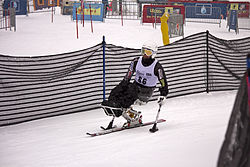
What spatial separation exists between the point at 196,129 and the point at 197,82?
406cm

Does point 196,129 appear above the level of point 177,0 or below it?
below

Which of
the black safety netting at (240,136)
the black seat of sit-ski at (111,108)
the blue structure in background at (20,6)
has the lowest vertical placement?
the black seat of sit-ski at (111,108)

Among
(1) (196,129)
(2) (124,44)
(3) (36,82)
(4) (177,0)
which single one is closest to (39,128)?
(3) (36,82)

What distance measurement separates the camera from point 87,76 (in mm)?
9648

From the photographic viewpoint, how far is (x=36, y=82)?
8969 mm

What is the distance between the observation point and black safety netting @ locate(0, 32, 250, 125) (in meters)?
8.66

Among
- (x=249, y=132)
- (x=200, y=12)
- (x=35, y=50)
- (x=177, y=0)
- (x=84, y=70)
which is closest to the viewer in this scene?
(x=249, y=132)

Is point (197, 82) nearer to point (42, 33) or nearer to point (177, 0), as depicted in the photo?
point (42, 33)

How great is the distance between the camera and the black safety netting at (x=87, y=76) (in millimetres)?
8656

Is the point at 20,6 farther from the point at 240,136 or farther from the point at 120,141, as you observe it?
the point at 240,136

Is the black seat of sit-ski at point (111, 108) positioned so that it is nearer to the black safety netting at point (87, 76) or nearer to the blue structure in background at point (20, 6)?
the black safety netting at point (87, 76)

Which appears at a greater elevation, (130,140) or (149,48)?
(149,48)

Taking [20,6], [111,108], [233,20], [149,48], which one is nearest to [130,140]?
[111,108]

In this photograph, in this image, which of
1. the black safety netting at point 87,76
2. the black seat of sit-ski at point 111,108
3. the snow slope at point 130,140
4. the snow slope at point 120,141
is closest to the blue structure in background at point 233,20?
the black safety netting at point 87,76
